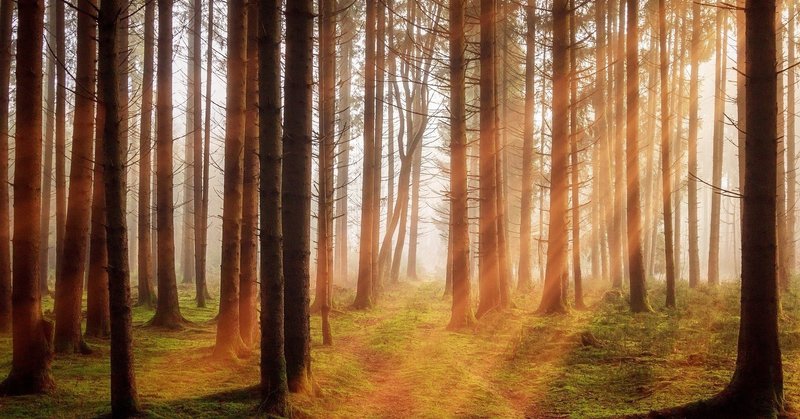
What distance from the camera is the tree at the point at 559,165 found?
14.9 metres

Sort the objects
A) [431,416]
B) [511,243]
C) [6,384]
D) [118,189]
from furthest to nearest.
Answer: [511,243]
[431,416]
[6,384]
[118,189]

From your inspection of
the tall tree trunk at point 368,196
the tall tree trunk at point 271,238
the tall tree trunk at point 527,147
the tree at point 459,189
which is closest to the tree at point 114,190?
the tall tree trunk at point 271,238

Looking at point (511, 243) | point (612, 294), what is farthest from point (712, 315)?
point (511, 243)

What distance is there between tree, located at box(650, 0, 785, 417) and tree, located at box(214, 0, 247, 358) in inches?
258

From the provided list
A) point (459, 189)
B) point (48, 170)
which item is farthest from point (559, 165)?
point (48, 170)

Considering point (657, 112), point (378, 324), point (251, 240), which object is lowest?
point (378, 324)

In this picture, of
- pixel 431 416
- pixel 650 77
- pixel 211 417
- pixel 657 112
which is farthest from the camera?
pixel 657 112

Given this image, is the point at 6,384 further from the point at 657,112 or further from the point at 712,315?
the point at 657,112

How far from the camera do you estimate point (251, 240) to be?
9875mm

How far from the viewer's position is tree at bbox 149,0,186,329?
12.7 m

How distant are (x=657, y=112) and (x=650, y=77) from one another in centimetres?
255

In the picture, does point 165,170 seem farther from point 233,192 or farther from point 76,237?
point 233,192

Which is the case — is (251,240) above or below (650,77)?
below

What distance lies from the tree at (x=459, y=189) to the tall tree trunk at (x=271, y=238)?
7.33 metres
